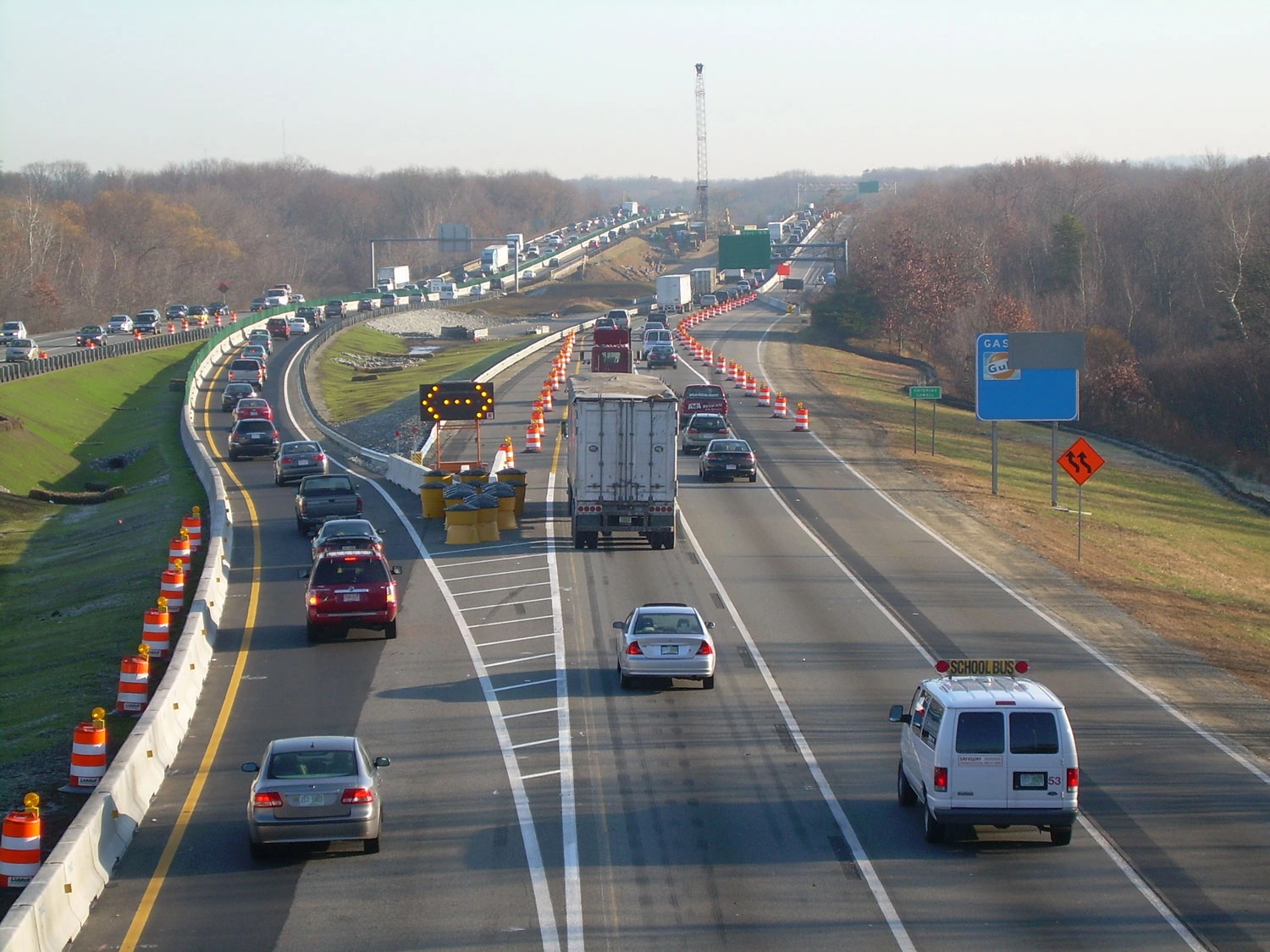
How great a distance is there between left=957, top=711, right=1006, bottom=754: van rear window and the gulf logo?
2802 centimetres

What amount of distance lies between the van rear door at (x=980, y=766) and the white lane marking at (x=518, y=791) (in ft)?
13.0

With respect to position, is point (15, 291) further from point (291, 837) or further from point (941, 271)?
point (291, 837)

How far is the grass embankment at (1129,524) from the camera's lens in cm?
2877

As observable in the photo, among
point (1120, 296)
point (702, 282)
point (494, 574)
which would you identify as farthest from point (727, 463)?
point (702, 282)

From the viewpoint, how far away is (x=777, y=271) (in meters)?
185

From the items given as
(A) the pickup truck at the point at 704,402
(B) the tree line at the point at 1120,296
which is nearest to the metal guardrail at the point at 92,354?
(A) the pickup truck at the point at 704,402

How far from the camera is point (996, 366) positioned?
4119 cm

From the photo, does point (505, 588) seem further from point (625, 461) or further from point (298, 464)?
point (298, 464)

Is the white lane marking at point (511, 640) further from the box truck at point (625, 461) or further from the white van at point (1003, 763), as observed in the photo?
the white van at point (1003, 763)

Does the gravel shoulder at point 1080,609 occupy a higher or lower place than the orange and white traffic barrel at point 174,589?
lower

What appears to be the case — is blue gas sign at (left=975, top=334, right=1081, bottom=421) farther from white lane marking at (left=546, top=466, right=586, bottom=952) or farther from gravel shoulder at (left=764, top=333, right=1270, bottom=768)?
white lane marking at (left=546, top=466, right=586, bottom=952)

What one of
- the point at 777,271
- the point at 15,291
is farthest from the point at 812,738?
the point at 777,271

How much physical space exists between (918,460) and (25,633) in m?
A: 29.9

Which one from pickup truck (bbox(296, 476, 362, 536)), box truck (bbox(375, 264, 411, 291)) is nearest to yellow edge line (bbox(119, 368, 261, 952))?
pickup truck (bbox(296, 476, 362, 536))
